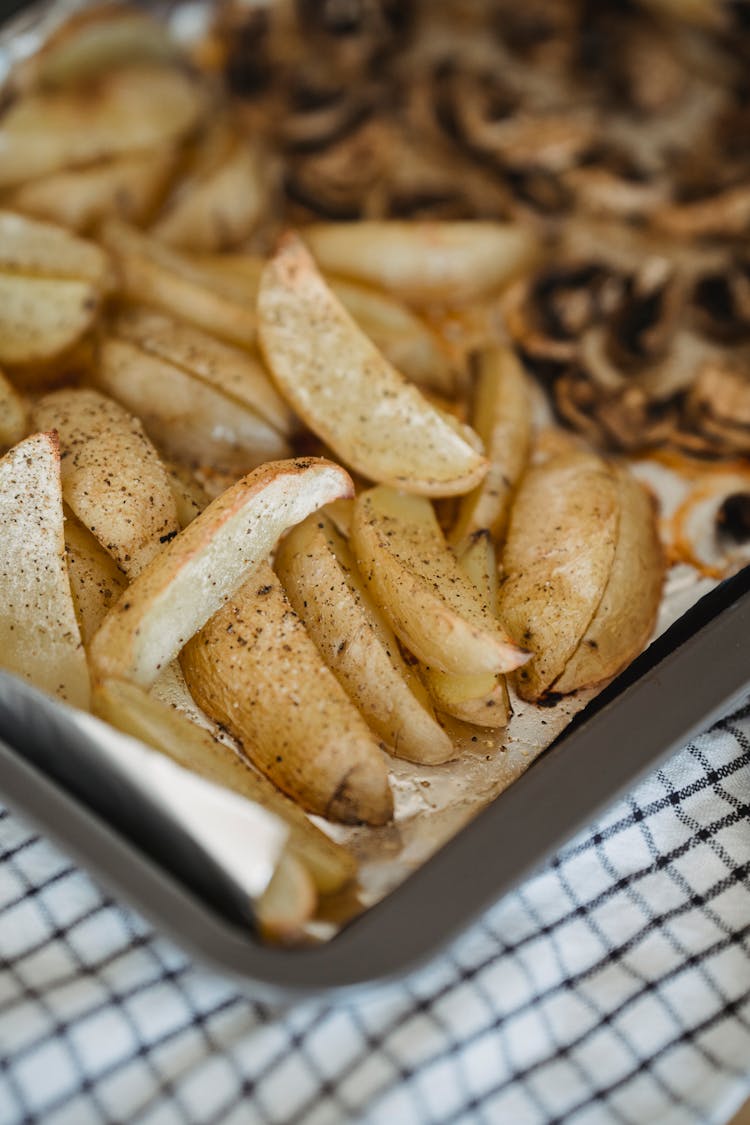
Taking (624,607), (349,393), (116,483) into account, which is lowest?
(624,607)

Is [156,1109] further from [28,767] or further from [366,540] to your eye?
[366,540]

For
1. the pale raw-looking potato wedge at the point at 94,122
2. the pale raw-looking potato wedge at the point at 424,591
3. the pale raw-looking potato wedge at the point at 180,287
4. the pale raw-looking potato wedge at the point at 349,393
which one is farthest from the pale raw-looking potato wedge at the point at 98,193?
the pale raw-looking potato wedge at the point at 424,591

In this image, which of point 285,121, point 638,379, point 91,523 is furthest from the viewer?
point 285,121

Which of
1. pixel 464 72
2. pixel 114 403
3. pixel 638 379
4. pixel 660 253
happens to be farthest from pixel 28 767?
pixel 464 72

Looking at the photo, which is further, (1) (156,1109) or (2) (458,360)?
(2) (458,360)

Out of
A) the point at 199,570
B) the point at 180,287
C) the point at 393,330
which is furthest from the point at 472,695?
the point at 180,287

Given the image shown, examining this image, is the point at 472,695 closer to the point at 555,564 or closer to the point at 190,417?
the point at 555,564

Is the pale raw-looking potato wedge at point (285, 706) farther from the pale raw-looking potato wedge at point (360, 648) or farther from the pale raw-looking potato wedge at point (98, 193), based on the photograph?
the pale raw-looking potato wedge at point (98, 193)
